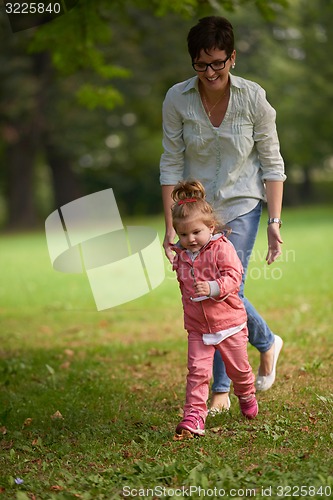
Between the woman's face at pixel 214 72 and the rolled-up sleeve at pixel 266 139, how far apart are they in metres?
0.25

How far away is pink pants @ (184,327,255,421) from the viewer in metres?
4.46

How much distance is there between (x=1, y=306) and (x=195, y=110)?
23.1 feet

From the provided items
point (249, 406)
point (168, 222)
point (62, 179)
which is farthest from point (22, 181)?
point (249, 406)

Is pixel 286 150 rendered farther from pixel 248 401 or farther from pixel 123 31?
pixel 248 401

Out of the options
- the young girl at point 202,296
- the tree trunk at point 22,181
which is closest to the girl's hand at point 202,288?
the young girl at point 202,296

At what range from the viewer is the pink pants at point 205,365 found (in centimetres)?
446

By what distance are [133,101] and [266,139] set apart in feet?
104

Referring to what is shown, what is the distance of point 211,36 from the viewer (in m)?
4.59

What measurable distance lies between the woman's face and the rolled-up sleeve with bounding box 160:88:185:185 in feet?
0.81

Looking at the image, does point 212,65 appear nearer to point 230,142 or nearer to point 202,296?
point 230,142

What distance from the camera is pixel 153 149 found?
38500 mm

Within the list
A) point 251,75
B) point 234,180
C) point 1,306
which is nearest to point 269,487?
point 234,180

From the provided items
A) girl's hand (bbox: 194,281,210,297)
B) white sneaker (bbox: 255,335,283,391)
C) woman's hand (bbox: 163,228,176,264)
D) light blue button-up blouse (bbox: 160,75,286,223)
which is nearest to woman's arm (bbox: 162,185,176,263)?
woman's hand (bbox: 163,228,176,264)

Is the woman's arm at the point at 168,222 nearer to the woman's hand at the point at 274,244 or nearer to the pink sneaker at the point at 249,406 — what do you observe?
the woman's hand at the point at 274,244
